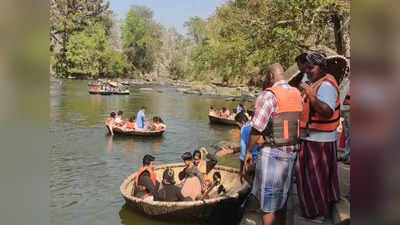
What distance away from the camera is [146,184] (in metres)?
7.51

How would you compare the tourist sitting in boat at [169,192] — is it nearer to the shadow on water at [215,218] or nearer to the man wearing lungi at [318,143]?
the shadow on water at [215,218]

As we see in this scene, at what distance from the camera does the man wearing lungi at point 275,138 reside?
2947 mm

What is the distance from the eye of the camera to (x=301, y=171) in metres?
3.78

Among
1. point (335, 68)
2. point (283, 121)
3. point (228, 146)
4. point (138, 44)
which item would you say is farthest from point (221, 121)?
point (138, 44)

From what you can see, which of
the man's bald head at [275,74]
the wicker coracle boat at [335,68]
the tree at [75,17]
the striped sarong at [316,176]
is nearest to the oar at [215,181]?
the wicker coracle boat at [335,68]

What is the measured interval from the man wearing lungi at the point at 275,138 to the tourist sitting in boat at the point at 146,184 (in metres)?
4.49

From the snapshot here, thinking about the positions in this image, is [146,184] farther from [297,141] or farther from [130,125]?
[130,125]

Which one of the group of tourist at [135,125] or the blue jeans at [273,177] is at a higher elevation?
the blue jeans at [273,177]

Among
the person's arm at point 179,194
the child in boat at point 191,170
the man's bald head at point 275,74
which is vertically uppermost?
the man's bald head at point 275,74

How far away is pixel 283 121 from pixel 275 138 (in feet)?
0.41

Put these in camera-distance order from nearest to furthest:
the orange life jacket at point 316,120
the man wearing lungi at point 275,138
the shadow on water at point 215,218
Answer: the man wearing lungi at point 275,138, the orange life jacket at point 316,120, the shadow on water at point 215,218

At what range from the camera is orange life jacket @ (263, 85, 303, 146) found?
2957 mm
